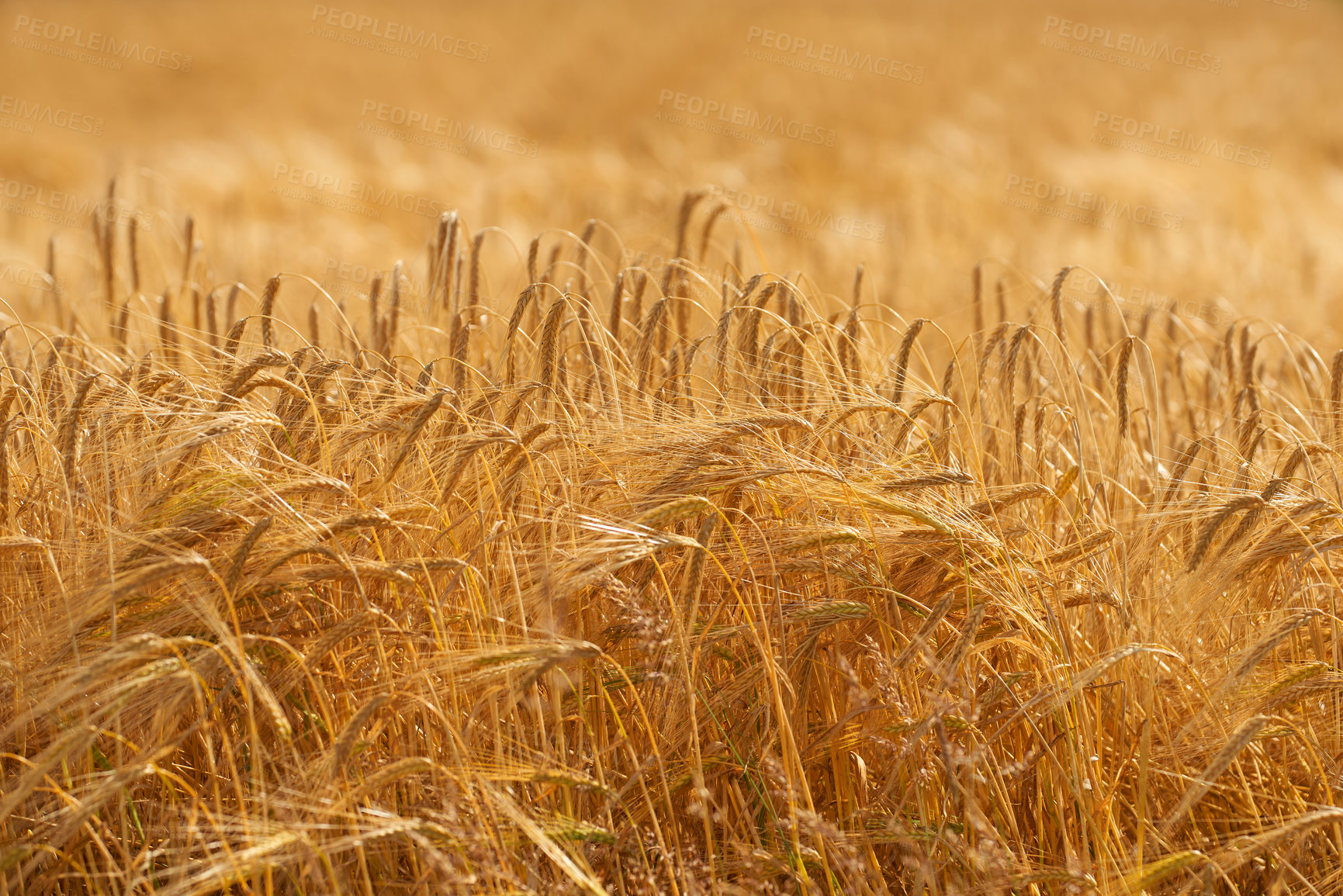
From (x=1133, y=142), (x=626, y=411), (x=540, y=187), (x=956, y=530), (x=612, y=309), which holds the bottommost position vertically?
(x=956, y=530)

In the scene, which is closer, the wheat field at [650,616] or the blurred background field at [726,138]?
the wheat field at [650,616]

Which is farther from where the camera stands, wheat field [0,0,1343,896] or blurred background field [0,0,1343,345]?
blurred background field [0,0,1343,345]

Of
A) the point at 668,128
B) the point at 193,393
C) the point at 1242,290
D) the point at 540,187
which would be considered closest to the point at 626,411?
the point at 193,393

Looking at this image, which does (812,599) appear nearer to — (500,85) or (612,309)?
(612,309)

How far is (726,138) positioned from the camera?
12.5 metres

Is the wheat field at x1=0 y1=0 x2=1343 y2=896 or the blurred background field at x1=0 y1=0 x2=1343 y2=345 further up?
the blurred background field at x1=0 y1=0 x2=1343 y2=345

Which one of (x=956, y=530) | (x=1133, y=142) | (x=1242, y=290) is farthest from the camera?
(x=1133, y=142)

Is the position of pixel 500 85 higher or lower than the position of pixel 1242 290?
higher

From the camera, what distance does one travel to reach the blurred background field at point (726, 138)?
6707 mm

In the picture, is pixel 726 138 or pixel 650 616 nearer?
pixel 650 616

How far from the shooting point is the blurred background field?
671cm

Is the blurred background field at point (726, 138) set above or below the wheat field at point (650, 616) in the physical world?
above

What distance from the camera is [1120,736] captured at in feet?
5.35

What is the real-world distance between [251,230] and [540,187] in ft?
9.11
